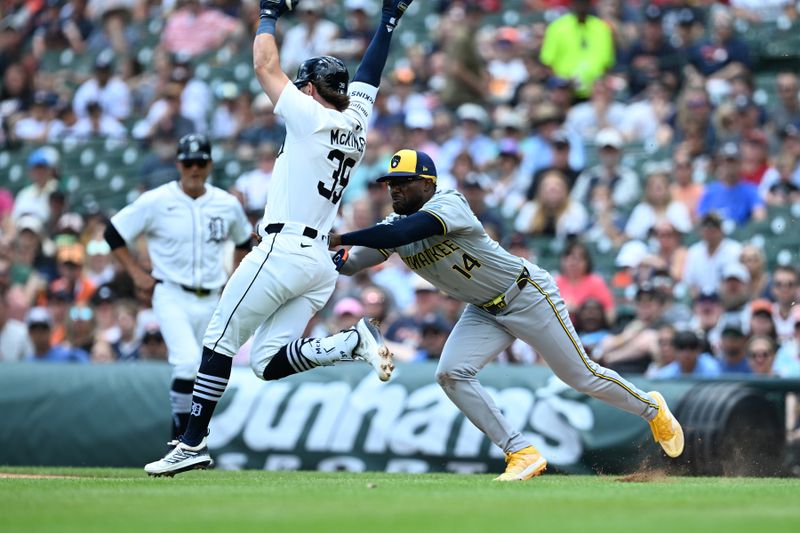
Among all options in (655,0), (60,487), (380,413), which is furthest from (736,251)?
(60,487)

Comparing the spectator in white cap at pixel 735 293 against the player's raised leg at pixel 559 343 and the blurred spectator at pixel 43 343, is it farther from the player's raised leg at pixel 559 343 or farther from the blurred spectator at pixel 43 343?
the blurred spectator at pixel 43 343

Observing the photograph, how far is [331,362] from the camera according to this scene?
772 centimetres

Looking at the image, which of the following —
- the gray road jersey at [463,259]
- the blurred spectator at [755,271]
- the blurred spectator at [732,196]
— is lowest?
the blurred spectator at [755,271]

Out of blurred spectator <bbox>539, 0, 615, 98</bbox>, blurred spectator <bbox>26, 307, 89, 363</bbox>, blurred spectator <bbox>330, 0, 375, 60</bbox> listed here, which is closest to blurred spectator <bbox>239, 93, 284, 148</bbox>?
blurred spectator <bbox>330, 0, 375, 60</bbox>

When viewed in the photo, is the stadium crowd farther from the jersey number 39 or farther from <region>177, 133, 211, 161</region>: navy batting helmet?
the jersey number 39

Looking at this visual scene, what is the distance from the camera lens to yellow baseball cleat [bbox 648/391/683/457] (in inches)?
335

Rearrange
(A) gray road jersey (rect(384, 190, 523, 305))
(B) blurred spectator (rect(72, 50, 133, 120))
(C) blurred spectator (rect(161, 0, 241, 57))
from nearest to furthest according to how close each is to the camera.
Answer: (A) gray road jersey (rect(384, 190, 523, 305)) < (B) blurred spectator (rect(72, 50, 133, 120)) < (C) blurred spectator (rect(161, 0, 241, 57))

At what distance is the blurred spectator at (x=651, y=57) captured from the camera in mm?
16156

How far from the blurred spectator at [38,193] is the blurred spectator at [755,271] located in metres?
9.31

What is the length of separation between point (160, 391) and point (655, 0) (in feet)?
29.7

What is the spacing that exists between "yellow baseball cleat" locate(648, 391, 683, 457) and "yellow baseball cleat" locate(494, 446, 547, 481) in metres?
0.80

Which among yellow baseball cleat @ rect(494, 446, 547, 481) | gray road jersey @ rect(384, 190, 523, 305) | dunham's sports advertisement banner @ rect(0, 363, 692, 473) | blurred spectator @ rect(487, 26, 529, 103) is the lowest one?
dunham's sports advertisement banner @ rect(0, 363, 692, 473)

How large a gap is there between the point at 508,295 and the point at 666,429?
54.3 inches

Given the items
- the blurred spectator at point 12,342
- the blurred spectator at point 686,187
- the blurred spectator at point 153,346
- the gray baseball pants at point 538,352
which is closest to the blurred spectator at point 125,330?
the blurred spectator at point 153,346
